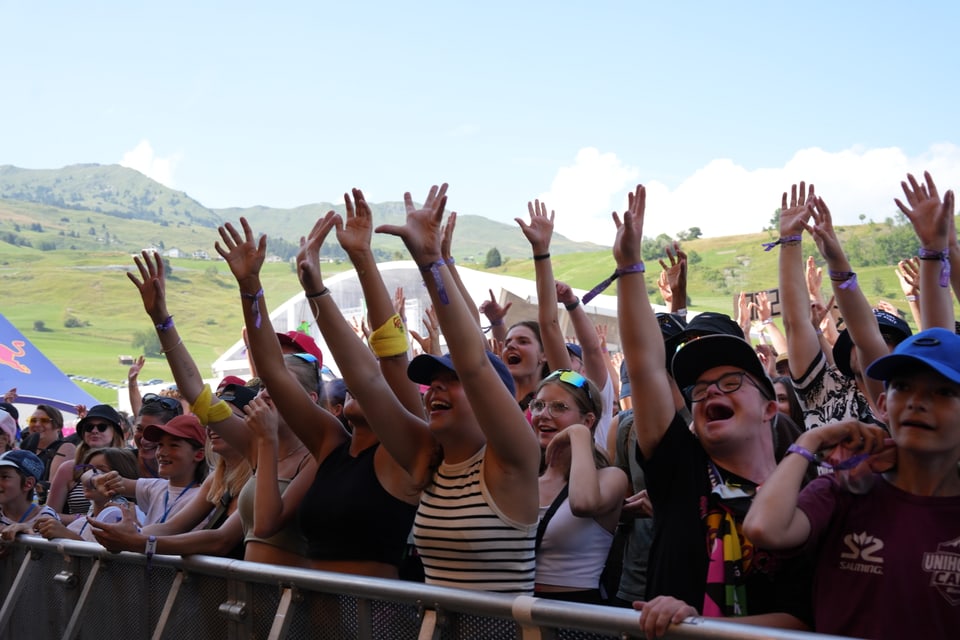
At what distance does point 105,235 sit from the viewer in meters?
193

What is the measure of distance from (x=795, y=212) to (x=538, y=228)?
1.27 m

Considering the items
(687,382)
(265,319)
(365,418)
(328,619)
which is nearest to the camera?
(687,382)

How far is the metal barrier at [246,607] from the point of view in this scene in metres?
2.96

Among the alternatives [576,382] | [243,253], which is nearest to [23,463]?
[243,253]

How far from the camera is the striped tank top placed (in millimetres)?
3477

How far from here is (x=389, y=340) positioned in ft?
14.0

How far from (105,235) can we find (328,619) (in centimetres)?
20096

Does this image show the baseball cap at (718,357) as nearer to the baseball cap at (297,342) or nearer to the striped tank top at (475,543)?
the striped tank top at (475,543)

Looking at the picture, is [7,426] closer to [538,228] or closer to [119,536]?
[119,536]


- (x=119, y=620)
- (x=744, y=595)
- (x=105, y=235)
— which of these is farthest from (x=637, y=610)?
(x=105, y=235)

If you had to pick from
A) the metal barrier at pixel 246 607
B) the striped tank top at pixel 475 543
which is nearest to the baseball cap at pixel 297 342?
the metal barrier at pixel 246 607

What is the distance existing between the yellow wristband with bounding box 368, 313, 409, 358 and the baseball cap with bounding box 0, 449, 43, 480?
11.4 ft

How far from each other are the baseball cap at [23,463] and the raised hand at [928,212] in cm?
527

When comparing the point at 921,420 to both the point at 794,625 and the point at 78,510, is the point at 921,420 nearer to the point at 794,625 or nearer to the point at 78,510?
the point at 794,625
